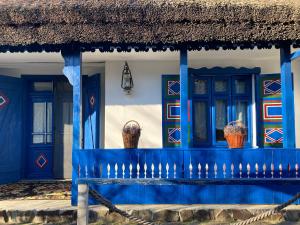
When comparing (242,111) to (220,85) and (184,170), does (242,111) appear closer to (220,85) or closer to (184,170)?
(220,85)

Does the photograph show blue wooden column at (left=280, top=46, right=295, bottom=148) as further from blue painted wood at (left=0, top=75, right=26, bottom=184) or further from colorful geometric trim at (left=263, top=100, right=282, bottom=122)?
blue painted wood at (left=0, top=75, right=26, bottom=184)

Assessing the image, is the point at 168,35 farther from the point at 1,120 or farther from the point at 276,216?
the point at 1,120

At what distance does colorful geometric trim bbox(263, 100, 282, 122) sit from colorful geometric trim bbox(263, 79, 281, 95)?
0.21 meters

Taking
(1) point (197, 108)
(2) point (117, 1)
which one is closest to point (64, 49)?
(2) point (117, 1)

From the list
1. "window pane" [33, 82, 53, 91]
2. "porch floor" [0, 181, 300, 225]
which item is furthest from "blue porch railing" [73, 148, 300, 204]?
"window pane" [33, 82, 53, 91]

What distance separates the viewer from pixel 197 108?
7.15 m

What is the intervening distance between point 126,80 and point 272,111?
3.16 meters

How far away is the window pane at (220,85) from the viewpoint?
282 inches

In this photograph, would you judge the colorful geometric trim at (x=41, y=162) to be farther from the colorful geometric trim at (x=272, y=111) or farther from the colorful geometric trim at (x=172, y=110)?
the colorful geometric trim at (x=272, y=111)

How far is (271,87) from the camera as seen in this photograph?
6871mm

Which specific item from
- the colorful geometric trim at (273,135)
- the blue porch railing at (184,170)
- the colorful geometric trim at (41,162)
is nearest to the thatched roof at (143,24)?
the blue porch railing at (184,170)

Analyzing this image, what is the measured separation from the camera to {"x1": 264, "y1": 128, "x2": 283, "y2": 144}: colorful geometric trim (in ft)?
22.4

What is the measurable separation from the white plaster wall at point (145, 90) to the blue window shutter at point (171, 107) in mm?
110

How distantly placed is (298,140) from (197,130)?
2.15 metres
